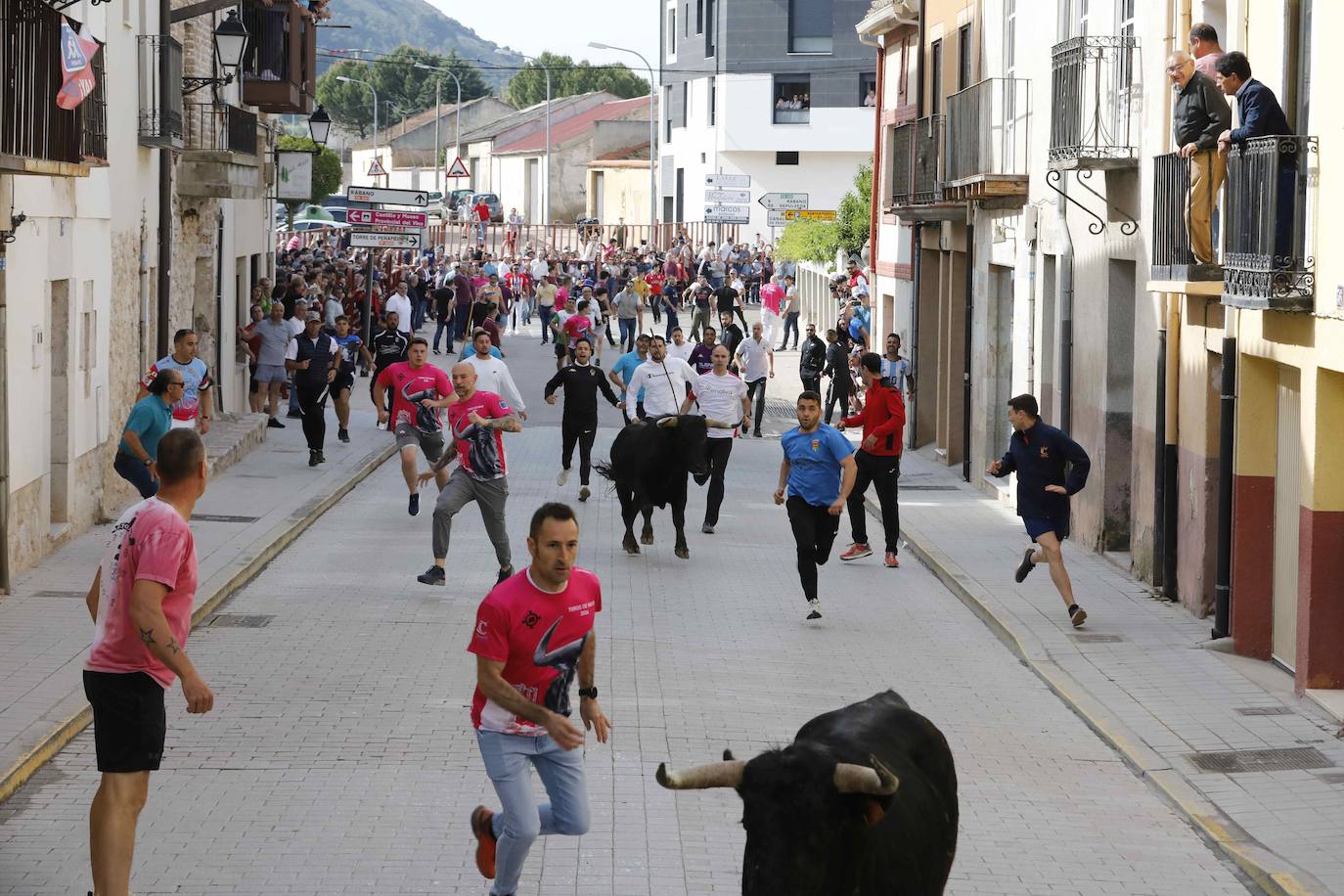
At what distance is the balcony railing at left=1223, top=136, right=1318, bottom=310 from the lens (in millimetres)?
12180

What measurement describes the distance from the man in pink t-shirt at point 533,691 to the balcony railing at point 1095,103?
38.4ft

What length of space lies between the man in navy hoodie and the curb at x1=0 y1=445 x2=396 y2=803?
6064 millimetres

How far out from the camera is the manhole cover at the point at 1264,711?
11789mm

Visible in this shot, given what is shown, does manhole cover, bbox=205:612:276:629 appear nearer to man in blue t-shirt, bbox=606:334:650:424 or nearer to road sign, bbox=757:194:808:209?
man in blue t-shirt, bbox=606:334:650:424

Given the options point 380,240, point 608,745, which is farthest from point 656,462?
point 380,240

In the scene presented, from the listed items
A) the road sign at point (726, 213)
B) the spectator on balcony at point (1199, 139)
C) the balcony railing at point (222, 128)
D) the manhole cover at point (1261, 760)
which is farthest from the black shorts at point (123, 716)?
the road sign at point (726, 213)

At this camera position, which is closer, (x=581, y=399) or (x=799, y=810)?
(x=799, y=810)

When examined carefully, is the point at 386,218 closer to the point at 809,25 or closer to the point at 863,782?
the point at 863,782

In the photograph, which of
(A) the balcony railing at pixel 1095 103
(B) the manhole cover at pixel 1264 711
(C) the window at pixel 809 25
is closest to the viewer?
(B) the manhole cover at pixel 1264 711

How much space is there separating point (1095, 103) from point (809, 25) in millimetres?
53218

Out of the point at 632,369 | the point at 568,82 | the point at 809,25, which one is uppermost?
the point at 568,82

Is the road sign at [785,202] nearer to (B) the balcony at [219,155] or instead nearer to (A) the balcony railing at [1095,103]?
(B) the balcony at [219,155]

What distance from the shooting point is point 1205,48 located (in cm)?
1391

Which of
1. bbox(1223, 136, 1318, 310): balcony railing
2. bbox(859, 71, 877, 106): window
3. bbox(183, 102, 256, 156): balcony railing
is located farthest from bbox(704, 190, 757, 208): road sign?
bbox(1223, 136, 1318, 310): balcony railing
